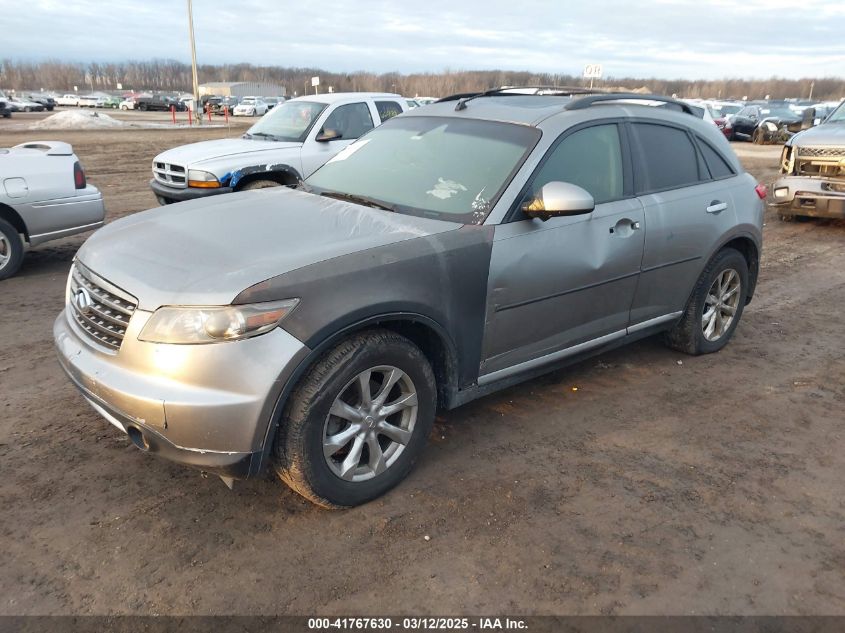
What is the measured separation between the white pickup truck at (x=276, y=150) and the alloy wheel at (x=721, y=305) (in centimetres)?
466

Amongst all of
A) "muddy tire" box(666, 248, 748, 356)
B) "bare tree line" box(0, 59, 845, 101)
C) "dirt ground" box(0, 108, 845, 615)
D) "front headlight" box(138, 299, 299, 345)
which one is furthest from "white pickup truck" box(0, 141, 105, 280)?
"bare tree line" box(0, 59, 845, 101)

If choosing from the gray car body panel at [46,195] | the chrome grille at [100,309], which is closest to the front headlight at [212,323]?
the chrome grille at [100,309]

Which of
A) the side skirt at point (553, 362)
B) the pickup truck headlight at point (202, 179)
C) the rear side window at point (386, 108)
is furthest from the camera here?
the rear side window at point (386, 108)

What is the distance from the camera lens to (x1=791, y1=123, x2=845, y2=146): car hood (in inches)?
367

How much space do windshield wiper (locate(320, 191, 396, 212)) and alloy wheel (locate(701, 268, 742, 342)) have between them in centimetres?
261

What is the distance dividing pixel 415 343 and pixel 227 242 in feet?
3.31

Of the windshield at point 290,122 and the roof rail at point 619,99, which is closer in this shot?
the roof rail at point 619,99

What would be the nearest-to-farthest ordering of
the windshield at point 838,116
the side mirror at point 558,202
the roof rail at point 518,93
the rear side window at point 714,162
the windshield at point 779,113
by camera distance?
the side mirror at point 558,202, the roof rail at point 518,93, the rear side window at point 714,162, the windshield at point 838,116, the windshield at point 779,113

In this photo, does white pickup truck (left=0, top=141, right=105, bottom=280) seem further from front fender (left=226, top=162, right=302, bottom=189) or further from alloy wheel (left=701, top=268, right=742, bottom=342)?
alloy wheel (left=701, top=268, right=742, bottom=342)

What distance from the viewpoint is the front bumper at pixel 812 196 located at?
9.48 metres

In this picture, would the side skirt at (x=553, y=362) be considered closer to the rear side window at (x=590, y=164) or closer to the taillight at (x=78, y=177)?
the rear side window at (x=590, y=164)

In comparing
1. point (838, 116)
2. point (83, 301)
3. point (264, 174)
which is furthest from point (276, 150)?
point (838, 116)

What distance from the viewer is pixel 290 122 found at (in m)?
9.36

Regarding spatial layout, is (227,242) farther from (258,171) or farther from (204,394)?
(258,171)
